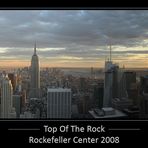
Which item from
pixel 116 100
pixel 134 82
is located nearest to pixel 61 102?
pixel 116 100

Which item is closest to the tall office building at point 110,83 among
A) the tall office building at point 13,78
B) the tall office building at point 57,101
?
the tall office building at point 57,101

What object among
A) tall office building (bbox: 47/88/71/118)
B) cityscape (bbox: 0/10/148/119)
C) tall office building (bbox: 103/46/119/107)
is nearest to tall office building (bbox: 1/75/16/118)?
cityscape (bbox: 0/10/148/119)

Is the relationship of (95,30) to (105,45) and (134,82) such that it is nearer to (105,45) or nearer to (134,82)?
(105,45)

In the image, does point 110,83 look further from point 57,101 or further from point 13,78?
point 13,78

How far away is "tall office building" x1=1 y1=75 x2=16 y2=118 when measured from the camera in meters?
2.29

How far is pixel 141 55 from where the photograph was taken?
7.83 ft

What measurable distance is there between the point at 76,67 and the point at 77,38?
8.6 inches

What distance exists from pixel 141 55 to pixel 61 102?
2.30ft

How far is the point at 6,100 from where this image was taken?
90.7 inches

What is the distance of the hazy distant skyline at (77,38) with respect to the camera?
2.32 meters
